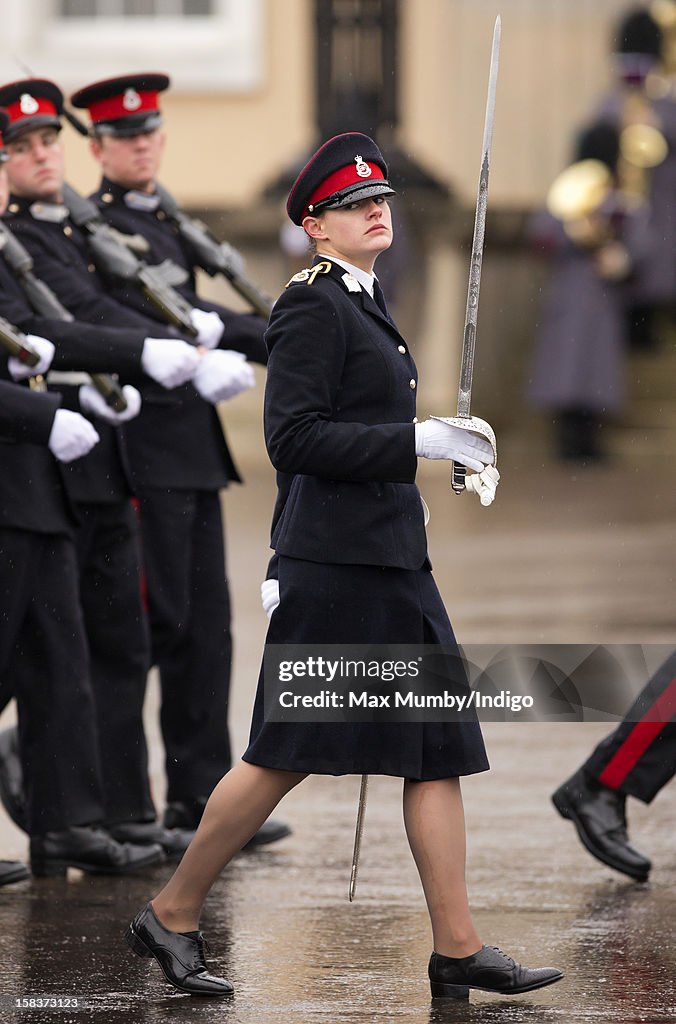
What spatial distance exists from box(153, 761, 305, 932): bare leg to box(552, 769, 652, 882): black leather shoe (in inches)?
46.8

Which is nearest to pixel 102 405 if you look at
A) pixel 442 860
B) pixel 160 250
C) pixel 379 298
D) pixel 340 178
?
pixel 160 250

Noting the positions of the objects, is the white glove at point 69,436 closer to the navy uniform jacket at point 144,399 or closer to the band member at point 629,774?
the navy uniform jacket at point 144,399

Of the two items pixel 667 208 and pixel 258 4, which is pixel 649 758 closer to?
pixel 667 208

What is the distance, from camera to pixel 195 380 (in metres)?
6.36

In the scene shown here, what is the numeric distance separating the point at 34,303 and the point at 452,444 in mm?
1713

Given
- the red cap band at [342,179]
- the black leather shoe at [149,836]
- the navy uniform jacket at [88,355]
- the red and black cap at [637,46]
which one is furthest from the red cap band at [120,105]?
the red and black cap at [637,46]

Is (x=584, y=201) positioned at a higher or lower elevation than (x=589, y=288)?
higher

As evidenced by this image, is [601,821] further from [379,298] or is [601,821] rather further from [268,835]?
[379,298]

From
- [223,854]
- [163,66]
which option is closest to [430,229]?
[163,66]

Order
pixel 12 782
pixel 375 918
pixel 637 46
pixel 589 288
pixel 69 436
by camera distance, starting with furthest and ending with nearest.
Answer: pixel 637 46
pixel 589 288
pixel 12 782
pixel 69 436
pixel 375 918

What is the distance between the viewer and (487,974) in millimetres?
4766

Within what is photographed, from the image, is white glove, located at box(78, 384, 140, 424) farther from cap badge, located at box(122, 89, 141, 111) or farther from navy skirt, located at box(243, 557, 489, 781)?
navy skirt, located at box(243, 557, 489, 781)

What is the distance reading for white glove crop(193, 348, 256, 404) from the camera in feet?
20.7

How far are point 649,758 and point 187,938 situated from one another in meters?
1.41
